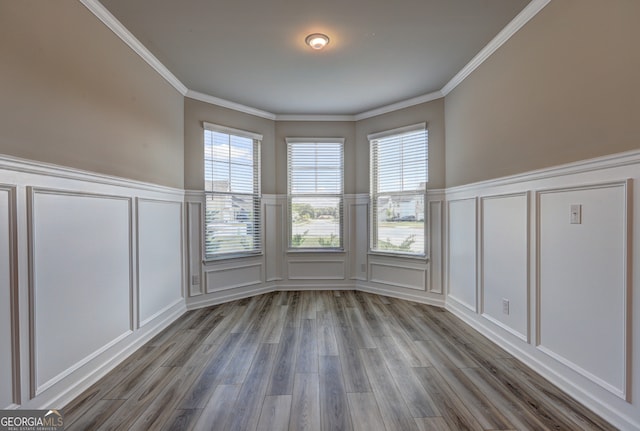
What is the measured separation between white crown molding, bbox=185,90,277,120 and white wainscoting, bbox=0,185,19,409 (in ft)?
8.54

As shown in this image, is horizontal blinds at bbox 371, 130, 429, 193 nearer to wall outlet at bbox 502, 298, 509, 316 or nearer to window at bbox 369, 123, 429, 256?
window at bbox 369, 123, 429, 256

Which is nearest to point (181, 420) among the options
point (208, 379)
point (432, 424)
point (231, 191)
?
point (208, 379)

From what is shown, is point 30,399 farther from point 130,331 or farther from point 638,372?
point 638,372

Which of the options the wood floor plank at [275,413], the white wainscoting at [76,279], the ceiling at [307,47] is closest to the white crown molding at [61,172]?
the white wainscoting at [76,279]

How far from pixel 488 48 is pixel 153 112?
3.35m

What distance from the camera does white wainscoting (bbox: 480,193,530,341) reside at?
94.0 inches

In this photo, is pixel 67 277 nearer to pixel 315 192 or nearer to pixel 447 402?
pixel 447 402

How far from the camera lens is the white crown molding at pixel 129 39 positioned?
216 cm

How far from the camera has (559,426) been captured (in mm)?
1658

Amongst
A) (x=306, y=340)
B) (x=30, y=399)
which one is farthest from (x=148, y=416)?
(x=306, y=340)

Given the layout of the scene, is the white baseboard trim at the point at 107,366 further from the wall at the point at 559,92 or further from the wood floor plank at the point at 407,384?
the wall at the point at 559,92

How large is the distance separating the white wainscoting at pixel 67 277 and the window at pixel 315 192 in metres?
2.15

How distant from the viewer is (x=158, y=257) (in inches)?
120

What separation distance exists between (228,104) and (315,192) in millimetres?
1776
